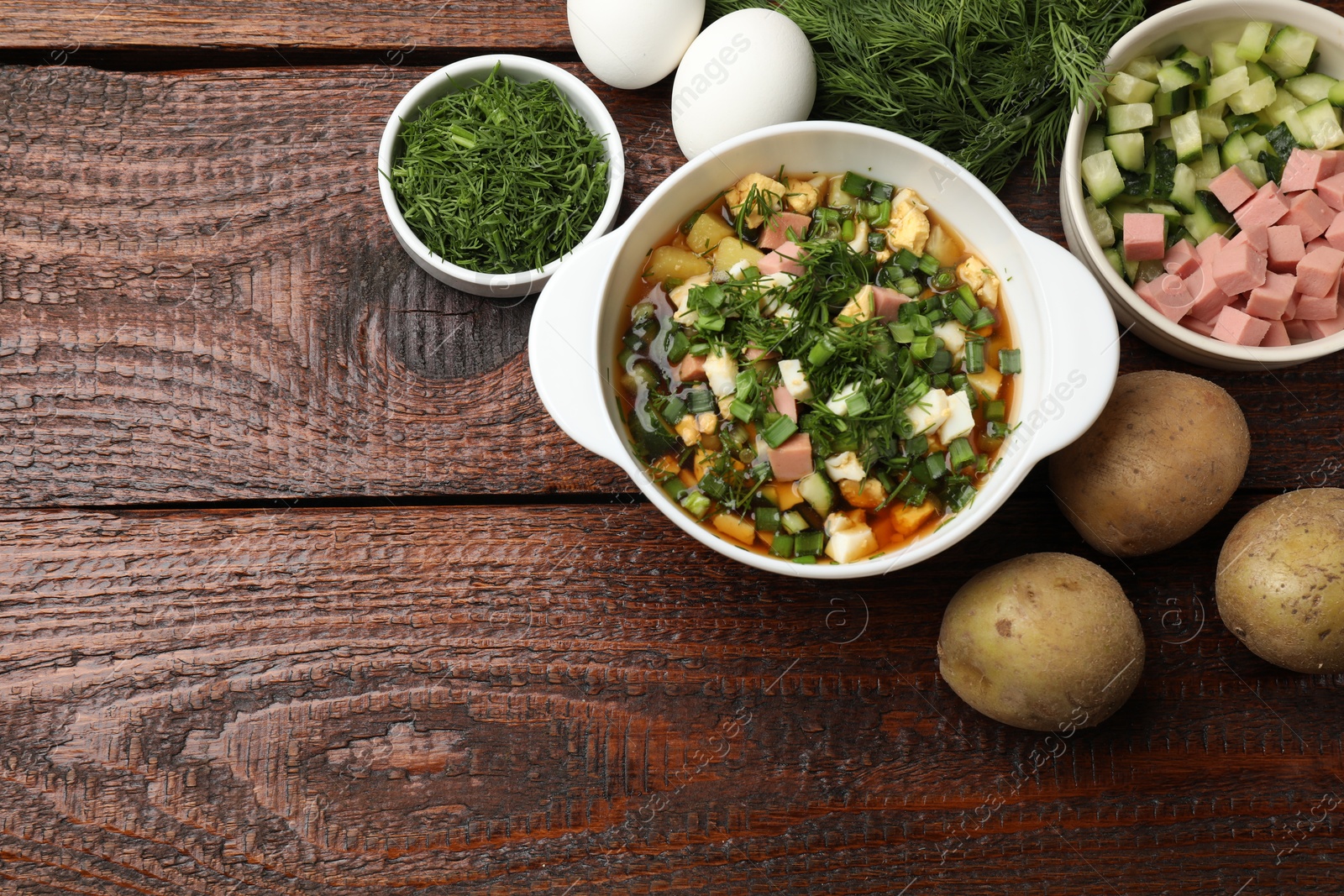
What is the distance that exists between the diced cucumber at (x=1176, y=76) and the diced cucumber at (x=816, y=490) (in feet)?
2.77

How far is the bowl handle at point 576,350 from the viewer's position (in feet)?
4.09

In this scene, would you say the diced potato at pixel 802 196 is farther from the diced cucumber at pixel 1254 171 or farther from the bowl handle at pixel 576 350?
the diced cucumber at pixel 1254 171

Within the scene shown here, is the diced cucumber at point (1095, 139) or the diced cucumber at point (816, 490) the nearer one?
the diced cucumber at point (816, 490)

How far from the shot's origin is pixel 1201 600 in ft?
5.00

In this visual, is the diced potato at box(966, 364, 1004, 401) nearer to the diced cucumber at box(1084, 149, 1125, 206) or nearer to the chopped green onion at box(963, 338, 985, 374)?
the chopped green onion at box(963, 338, 985, 374)

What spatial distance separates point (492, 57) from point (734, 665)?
1.07 meters

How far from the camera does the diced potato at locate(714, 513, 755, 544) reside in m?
1.33

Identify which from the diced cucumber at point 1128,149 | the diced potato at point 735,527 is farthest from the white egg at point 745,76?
the diced potato at point 735,527

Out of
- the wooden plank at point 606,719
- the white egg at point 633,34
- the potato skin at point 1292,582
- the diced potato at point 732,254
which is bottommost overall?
the wooden plank at point 606,719

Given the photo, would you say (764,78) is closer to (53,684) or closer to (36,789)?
(53,684)

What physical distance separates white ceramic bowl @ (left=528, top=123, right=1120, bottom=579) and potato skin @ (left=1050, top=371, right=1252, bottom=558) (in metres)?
0.16

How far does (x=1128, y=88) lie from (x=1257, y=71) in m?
0.23

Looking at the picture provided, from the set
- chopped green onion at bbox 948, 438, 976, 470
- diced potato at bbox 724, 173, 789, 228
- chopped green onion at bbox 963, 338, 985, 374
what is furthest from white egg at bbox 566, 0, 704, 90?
chopped green onion at bbox 948, 438, 976, 470

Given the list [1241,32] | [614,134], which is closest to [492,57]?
[614,134]
